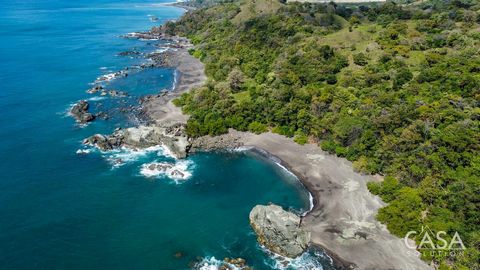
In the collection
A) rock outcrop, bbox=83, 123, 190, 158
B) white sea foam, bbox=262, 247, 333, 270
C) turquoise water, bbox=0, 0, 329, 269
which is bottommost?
turquoise water, bbox=0, 0, 329, 269

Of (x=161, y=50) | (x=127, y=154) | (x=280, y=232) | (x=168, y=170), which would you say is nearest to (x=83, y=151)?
(x=127, y=154)

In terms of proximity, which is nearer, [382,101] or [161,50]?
[382,101]

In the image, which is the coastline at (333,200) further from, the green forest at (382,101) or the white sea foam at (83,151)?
the white sea foam at (83,151)

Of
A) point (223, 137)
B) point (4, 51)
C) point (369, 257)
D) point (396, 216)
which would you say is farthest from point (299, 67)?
point (4, 51)

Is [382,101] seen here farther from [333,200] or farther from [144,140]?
[144,140]

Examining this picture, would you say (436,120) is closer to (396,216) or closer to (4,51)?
(396,216)

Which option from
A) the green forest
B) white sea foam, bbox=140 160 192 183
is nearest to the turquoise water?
white sea foam, bbox=140 160 192 183

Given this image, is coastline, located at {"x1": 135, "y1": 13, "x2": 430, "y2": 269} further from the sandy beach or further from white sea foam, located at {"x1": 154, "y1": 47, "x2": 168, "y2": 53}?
white sea foam, located at {"x1": 154, "y1": 47, "x2": 168, "y2": 53}

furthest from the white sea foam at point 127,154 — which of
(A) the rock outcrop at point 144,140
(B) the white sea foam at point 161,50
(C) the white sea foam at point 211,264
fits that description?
(B) the white sea foam at point 161,50
